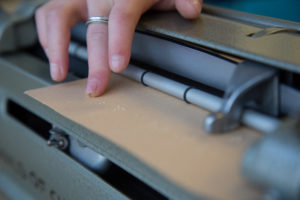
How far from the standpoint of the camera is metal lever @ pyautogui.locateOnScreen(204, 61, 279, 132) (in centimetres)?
42

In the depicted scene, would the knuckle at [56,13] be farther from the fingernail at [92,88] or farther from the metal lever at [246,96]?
the metal lever at [246,96]

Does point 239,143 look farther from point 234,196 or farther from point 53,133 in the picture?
point 53,133

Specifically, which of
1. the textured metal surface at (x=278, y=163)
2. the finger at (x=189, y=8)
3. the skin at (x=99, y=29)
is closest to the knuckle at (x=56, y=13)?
the skin at (x=99, y=29)

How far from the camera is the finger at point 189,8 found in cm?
62

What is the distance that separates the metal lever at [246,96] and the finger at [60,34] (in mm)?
320

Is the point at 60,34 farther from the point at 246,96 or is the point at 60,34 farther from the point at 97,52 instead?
the point at 246,96

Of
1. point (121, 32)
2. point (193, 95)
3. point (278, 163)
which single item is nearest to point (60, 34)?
point (121, 32)

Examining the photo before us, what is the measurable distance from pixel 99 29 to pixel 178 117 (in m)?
0.24

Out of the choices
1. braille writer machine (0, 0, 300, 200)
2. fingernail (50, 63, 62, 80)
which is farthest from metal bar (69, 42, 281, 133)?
fingernail (50, 63, 62, 80)

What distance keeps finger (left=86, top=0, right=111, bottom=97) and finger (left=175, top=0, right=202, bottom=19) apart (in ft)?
0.45

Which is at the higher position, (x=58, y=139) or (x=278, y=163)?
(x=278, y=163)

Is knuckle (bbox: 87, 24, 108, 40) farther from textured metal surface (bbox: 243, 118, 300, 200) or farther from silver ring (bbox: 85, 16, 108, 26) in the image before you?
textured metal surface (bbox: 243, 118, 300, 200)

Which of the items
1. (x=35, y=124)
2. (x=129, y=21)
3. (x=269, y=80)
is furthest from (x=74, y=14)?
(x=269, y=80)

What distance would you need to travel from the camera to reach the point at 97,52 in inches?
22.8
